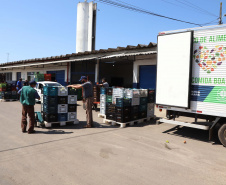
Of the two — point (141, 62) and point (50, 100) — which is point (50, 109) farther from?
point (141, 62)

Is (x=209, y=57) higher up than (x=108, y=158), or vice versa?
(x=209, y=57)

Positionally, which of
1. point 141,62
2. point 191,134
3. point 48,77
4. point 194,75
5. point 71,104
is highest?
point 141,62

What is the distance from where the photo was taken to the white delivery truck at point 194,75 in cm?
649

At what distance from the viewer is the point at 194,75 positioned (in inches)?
277

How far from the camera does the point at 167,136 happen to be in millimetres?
7613

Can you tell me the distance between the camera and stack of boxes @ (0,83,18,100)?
1831cm

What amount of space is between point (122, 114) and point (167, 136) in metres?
2.17

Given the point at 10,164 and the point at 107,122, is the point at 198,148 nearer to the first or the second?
the point at 107,122

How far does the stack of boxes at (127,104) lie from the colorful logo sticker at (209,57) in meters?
3.25

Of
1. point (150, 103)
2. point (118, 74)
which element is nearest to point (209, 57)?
point (150, 103)

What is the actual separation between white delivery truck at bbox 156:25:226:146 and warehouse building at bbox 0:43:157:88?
4.98 meters

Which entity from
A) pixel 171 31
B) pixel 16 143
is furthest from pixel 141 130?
pixel 16 143

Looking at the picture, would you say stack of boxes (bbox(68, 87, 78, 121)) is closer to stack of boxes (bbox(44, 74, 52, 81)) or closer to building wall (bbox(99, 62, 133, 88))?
stack of boxes (bbox(44, 74, 52, 81))

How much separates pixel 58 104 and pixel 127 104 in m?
2.98
